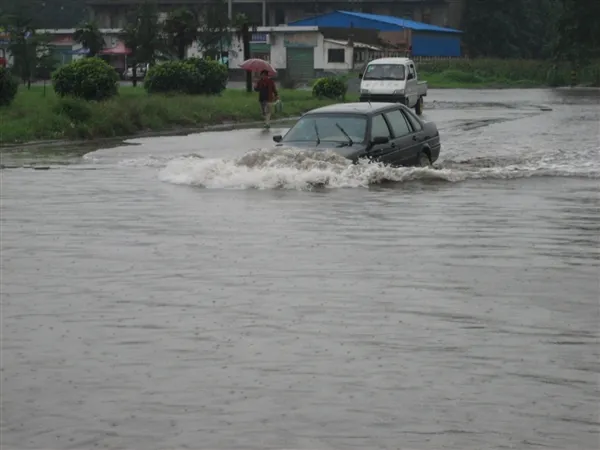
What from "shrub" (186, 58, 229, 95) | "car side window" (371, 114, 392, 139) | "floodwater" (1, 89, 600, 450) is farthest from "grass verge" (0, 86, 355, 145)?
"car side window" (371, 114, 392, 139)

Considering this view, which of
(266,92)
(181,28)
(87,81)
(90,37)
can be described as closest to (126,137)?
(87,81)

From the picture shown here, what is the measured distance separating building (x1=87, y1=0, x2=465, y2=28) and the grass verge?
73523 mm

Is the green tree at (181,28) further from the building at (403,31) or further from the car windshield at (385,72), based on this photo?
the building at (403,31)

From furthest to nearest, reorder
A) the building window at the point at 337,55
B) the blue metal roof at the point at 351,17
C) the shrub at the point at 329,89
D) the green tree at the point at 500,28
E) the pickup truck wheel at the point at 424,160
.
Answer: the green tree at the point at 500,28
the blue metal roof at the point at 351,17
the building window at the point at 337,55
the shrub at the point at 329,89
the pickup truck wheel at the point at 424,160

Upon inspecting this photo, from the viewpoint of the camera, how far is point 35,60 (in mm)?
52438

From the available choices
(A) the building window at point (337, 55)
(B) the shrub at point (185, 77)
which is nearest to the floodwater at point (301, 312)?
(B) the shrub at point (185, 77)

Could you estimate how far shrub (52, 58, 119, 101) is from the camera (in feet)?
135

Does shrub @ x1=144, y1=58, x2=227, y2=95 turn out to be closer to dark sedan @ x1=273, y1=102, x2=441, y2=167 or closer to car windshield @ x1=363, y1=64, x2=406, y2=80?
car windshield @ x1=363, y1=64, x2=406, y2=80

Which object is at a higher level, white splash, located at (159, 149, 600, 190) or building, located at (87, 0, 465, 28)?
building, located at (87, 0, 465, 28)

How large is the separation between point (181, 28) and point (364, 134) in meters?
39.9

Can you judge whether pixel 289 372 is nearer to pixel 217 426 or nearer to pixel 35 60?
pixel 217 426

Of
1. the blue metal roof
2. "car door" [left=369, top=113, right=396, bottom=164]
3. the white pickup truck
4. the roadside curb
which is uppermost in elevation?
the blue metal roof

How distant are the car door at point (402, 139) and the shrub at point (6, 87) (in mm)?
18871

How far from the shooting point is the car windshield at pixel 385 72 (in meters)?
47.8
